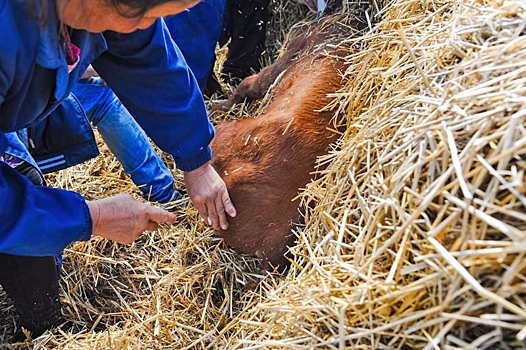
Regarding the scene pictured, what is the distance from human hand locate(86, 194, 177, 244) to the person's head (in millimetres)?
705

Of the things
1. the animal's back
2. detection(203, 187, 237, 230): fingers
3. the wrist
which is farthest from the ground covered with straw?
the wrist

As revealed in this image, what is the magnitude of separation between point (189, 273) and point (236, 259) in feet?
0.75

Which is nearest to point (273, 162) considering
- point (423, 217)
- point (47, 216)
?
point (47, 216)

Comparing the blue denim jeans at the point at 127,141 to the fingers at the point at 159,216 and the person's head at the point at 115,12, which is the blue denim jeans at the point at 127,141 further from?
the person's head at the point at 115,12

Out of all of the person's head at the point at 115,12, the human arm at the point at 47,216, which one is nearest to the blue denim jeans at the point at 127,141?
the human arm at the point at 47,216

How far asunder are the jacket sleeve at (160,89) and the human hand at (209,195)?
67 mm

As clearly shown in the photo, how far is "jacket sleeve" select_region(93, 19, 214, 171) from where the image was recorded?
2109 millimetres

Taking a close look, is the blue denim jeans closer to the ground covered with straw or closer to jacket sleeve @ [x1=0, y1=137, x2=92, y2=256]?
the ground covered with straw

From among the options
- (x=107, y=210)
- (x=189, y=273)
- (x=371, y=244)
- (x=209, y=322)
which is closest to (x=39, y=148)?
(x=107, y=210)

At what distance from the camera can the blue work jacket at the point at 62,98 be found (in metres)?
1.66

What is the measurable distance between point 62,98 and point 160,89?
41 cm

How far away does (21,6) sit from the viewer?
5.17ft

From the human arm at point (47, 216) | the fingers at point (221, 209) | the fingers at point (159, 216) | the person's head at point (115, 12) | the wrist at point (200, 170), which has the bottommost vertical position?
the fingers at point (221, 209)

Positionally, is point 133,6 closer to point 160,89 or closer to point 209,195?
point 160,89
